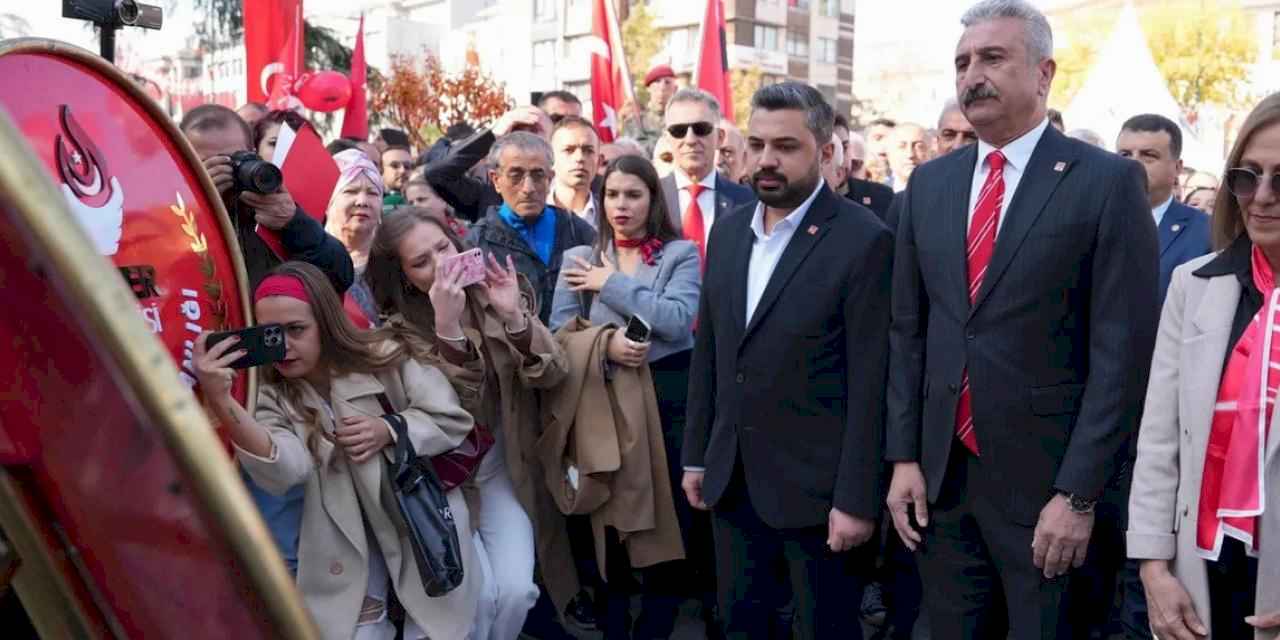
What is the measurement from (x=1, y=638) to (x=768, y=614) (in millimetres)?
2854

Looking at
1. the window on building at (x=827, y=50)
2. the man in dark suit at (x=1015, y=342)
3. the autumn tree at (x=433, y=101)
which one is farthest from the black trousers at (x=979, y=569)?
the window on building at (x=827, y=50)

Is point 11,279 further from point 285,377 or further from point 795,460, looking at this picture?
point 795,460

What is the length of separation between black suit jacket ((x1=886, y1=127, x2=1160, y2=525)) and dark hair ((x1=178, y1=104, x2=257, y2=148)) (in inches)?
88.7

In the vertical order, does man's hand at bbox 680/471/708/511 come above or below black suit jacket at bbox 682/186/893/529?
below

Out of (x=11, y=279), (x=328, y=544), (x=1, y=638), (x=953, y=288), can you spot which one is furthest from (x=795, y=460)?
(x=11, y=279)

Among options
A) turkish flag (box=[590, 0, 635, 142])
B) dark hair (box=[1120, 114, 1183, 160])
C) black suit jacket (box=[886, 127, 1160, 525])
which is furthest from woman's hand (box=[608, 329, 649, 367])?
turkish flag (box=[590, 0, 635, 142])

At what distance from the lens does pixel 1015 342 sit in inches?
114

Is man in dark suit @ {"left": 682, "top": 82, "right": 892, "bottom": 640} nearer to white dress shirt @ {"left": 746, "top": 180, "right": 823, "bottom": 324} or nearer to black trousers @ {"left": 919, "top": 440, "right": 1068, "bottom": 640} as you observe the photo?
white dress shirt @ {"left": 746, "top": 180, "right": 823, "bottom": 324}

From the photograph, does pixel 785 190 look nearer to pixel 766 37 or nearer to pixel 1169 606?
pixel 1169 606

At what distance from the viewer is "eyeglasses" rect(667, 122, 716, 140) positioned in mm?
5754

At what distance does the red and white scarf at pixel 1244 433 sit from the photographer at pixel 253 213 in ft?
7.90

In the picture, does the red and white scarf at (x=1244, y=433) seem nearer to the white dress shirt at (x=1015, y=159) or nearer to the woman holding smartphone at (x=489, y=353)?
the white dress shirt at (x=1015, y=159)

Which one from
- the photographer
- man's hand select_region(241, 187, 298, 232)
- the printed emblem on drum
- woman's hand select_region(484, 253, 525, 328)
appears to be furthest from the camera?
woman's hand select_region(484, 253, 525, 328)

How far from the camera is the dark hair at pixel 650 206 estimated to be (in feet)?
15.1
